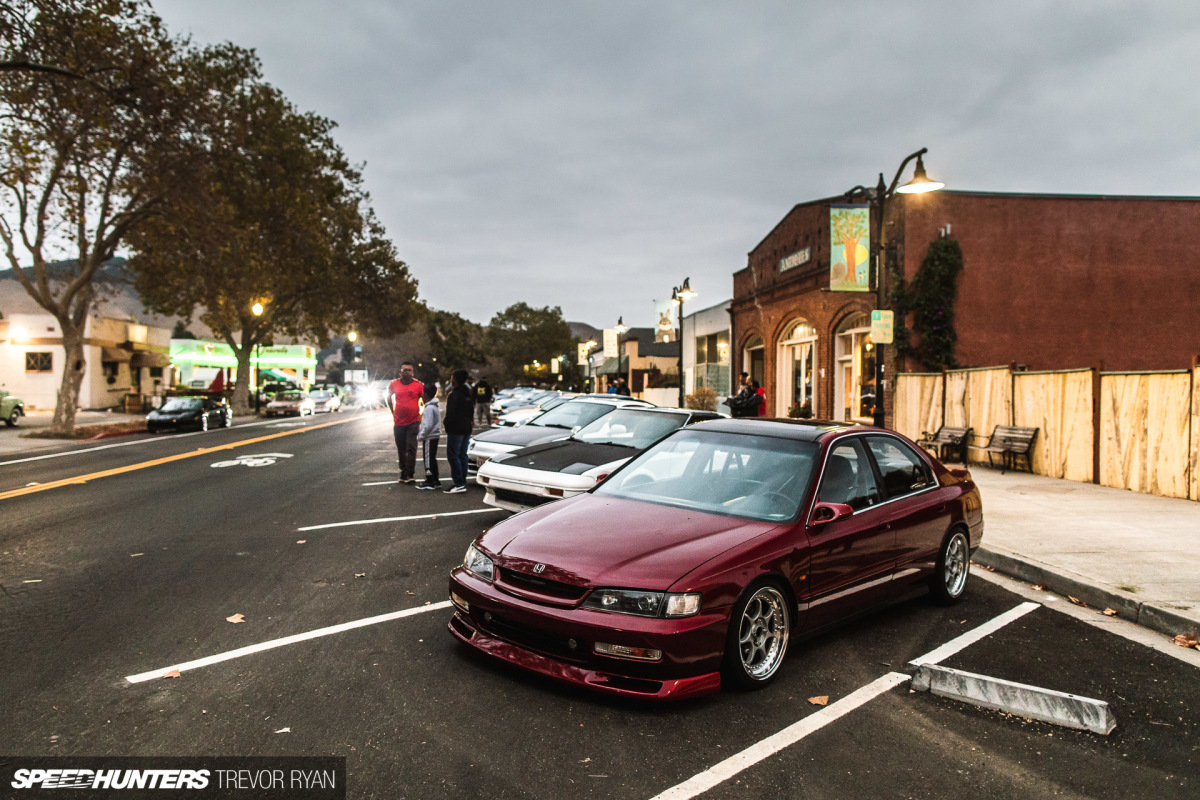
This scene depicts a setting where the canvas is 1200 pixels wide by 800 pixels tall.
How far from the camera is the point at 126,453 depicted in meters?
17.3

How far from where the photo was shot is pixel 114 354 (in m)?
41.6

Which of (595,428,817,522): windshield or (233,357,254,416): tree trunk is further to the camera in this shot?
(233,357,254,416): tree trunk

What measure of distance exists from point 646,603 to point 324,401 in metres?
49.6

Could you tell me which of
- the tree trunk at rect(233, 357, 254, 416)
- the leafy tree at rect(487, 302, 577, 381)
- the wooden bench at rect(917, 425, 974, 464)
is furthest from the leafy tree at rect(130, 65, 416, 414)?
the leafy tree at rect(487, 302, 577, 381)

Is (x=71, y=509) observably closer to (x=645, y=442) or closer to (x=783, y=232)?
(x=645, y=442)

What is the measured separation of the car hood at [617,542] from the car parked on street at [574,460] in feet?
6.80

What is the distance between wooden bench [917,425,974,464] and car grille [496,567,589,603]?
1369 cm

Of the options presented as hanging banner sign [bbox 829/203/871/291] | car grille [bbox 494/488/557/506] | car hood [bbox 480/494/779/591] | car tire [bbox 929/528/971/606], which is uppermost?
hanging banner sign [bbox 829/203/871/291]

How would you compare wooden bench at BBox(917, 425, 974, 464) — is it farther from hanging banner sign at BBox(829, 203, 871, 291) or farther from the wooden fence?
hanging banner sign at BBox(829, 203, 871, 291)

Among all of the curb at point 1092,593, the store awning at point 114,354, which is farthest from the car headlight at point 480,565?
the store awning at point 114,354

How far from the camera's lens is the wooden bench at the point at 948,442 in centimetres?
1538

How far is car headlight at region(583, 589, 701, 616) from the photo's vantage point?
366 centimetres

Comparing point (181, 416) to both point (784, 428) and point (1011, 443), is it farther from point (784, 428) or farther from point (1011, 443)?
point (784, 428)

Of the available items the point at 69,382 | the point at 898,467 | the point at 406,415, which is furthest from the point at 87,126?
Result: the point at 898,467
